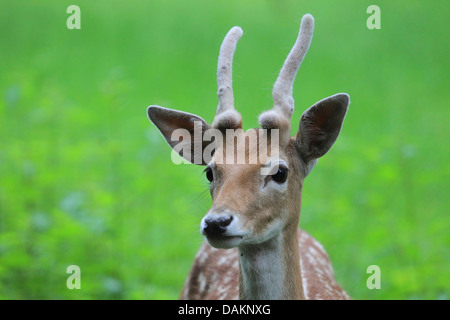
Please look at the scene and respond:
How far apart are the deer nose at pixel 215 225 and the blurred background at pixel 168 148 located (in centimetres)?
82

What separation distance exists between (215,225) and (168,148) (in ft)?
16.0

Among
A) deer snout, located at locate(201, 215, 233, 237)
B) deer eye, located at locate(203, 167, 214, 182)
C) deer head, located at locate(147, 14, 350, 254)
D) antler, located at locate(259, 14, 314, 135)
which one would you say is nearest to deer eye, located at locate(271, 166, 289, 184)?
deer head, located at locate(147, 14, 350, 254)

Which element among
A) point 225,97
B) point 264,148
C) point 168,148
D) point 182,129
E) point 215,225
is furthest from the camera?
point 168,148

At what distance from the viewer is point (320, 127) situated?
482 centimetres

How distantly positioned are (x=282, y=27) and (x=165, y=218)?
6.68 meters

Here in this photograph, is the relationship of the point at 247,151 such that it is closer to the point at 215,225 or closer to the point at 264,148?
the point at 264,148

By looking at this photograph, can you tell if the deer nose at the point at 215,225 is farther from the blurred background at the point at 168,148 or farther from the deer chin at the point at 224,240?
the blurred background at the point at 168,148

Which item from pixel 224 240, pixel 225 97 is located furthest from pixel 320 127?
pixel 224 240

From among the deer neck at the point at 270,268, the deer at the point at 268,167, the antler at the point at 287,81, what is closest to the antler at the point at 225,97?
the deer at the point at 268,167

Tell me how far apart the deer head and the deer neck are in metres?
0.06

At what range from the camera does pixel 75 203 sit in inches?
304

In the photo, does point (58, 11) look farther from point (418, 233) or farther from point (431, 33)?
point (418, 233)

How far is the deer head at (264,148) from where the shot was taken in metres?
4.42

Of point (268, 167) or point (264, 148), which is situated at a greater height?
point (264, 148)
